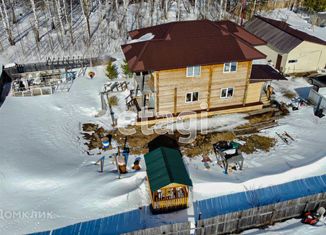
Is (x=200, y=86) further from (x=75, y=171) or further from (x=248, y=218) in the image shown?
(x=248, y=218)

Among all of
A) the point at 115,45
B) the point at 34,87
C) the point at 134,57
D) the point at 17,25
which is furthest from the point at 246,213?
the point at 17,25

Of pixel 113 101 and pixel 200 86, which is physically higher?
pixel 200 86

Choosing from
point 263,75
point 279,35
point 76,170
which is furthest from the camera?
point 279,35

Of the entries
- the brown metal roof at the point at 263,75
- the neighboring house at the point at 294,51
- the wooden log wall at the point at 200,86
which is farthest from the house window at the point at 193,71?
the neighboring house at the point at 294,51

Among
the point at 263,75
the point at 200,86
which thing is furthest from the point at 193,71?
the point at 263,75

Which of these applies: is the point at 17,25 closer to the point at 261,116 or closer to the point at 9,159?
the point at 9,159
